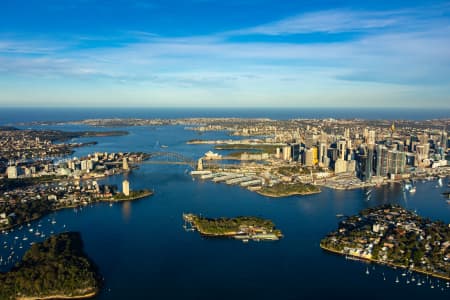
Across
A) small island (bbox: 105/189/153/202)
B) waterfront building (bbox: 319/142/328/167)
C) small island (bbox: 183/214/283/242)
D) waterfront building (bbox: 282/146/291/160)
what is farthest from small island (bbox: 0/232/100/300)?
waterfront building (bbox: 282/146/291/160)

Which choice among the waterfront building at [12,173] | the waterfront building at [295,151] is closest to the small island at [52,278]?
the waterfront building at [12,173]

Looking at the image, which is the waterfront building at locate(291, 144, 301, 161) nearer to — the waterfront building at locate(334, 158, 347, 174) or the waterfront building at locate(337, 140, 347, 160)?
the waterfront building at locate(337, 140, 347, 160)

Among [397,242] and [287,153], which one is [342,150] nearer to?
[287,153]

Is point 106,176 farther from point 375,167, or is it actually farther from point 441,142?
point 441,142

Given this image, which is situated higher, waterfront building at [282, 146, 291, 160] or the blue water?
waterfront building at [282, 146, 291, 160]

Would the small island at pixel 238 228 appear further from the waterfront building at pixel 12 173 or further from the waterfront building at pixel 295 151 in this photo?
the waterfront building at pixel 295 151

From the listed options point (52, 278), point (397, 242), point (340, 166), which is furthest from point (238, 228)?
point (340, 166)

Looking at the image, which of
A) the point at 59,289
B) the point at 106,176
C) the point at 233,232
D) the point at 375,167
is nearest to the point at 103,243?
the point at 59,289
